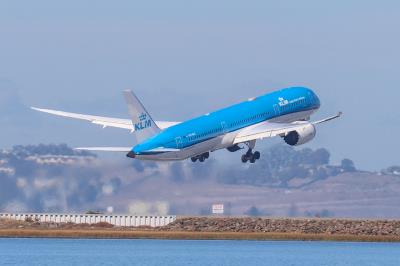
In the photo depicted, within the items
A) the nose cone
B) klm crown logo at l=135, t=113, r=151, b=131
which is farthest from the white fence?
klm crown logo at l=135, t=113, r=151, b=131

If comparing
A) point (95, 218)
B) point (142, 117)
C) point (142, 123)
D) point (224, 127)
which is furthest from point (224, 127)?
point (95, 218)

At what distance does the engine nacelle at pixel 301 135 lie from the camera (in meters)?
149

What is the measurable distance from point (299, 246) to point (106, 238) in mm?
16381

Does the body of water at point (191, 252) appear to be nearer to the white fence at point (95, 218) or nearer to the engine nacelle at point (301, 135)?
the white fence at point (95, 218)

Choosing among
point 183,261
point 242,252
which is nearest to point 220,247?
point 242,252

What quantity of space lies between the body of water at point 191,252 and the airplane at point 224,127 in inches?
293

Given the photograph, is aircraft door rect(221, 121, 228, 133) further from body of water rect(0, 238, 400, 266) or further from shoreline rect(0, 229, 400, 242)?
shoreline rect(0, 229, 400, 242)

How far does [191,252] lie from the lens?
445ft

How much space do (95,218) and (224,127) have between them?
1871 centimetres

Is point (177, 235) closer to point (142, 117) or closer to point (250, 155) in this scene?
Result: point (250, 155)

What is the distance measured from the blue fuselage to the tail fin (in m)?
0.80

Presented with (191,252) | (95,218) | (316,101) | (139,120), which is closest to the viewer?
(191,252)

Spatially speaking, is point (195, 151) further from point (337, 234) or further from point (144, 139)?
point (337, 234)

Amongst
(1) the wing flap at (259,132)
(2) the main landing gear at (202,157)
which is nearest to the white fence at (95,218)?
(2) the main landing gear at (202,157)
